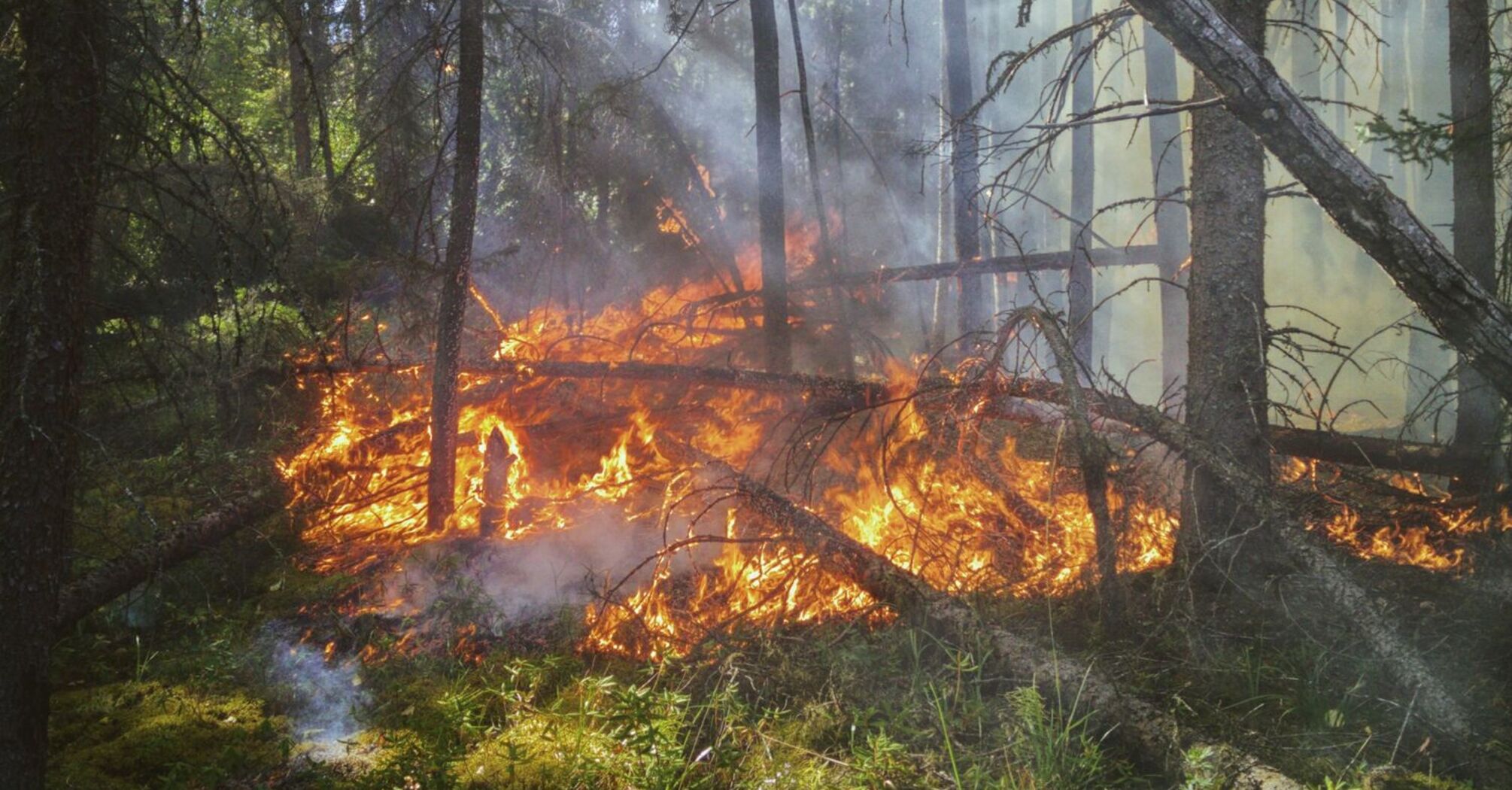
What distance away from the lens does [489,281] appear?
1386cm

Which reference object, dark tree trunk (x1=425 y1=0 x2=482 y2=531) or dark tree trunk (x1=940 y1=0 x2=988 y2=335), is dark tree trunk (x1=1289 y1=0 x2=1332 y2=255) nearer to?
dark tree trunk (x1=940 y1=0 x2=988 y2=335)

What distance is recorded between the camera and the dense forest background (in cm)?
405

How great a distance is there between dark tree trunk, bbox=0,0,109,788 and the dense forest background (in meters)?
0.02

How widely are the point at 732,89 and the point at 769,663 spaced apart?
13070 millimetres

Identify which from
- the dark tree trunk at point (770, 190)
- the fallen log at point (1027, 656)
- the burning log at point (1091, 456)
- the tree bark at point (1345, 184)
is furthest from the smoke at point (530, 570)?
the tree bark at point (1345, 184)

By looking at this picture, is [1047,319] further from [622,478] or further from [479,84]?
[479,84]

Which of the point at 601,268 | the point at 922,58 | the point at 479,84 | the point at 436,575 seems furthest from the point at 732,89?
the point at 436,575

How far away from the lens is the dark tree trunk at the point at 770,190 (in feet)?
32.8

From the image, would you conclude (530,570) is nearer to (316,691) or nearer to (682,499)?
(682,499)

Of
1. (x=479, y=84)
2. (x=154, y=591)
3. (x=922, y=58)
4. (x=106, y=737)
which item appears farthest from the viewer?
(x=922, y=58)

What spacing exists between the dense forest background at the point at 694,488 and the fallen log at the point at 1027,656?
3 centimetres

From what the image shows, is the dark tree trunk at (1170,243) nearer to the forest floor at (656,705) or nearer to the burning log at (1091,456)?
the burning log at (1091,456)

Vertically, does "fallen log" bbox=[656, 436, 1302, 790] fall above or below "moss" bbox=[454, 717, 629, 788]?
above

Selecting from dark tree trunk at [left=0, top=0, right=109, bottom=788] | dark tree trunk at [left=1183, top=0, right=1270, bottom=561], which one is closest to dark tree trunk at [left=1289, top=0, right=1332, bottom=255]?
dark tree trunk at [left=1183, top=0, right=1270, bottom=561]
